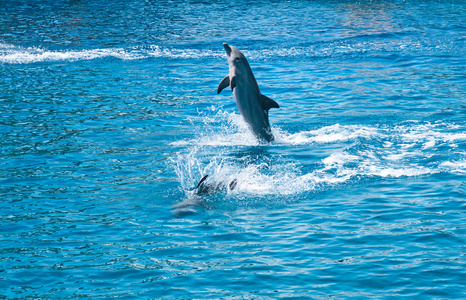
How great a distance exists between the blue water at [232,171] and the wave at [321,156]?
0.06m

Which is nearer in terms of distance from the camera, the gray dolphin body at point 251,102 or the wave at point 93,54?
the gray dolphin body at point 251,102

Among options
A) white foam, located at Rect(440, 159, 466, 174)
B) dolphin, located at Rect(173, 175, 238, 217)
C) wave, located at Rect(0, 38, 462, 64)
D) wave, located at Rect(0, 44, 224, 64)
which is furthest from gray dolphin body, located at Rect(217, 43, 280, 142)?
wave, located at Rect(0, 44, 224, 64)

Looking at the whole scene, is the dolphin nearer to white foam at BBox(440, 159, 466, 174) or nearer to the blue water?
the blue water

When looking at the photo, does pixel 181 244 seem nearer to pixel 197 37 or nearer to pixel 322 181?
pixel 322 181

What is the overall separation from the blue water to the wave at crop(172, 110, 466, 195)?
0.06 metres

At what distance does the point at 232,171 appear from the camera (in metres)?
15.1

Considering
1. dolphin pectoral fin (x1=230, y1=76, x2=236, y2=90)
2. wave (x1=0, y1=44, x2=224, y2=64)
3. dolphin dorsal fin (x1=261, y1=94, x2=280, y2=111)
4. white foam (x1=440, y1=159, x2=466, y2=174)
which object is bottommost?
wave (x1=0, y1=44, x2=224, y2=64)

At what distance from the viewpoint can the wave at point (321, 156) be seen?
1451 centimetres

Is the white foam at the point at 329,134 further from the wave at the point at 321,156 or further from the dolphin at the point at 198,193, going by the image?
the dolphin at the point at 198,193

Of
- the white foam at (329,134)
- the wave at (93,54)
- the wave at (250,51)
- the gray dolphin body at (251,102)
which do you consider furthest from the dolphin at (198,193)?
the wave at (93,54)

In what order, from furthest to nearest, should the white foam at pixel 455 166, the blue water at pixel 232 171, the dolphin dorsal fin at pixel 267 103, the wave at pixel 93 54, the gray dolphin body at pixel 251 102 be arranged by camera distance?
the wave at pixel 93 54
the gray dolphin body at pixel 251 102
the dolphin dorsal fin at pixel 267 103
the white foam at pixel 455 166
the blue water at pixel 232 171

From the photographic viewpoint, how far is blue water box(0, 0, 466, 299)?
33.6 feet

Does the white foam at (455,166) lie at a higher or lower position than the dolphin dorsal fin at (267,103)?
lower

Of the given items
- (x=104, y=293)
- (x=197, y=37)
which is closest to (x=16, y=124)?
(x=104, y=293)
